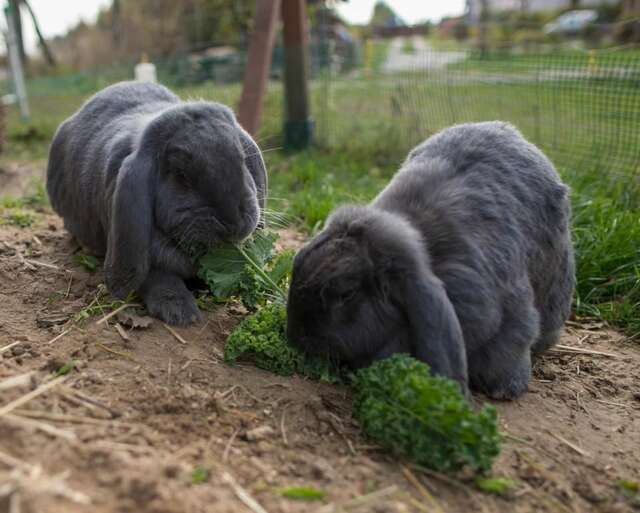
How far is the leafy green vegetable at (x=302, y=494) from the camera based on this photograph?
2.47 meters

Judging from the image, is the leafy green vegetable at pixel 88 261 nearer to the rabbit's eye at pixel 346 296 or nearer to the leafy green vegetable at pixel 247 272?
the leafy green vegetable at pixel 247 272

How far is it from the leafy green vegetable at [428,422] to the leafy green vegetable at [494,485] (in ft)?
0.16

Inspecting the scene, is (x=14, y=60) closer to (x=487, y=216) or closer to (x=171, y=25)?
(x=171, y=25)

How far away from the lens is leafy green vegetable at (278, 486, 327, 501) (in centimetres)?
247

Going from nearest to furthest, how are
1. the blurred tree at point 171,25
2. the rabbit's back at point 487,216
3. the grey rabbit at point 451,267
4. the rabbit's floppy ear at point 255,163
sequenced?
the grey rabbit at point 451,267 < the rabbit's back at point 487,216 < the rabbit's floppy ear at point 255,163 < the blurred tree at point 171,25

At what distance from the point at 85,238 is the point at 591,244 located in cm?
365

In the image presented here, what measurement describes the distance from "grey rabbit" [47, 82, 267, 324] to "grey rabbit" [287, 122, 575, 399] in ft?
2.47

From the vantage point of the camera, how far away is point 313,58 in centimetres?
1020

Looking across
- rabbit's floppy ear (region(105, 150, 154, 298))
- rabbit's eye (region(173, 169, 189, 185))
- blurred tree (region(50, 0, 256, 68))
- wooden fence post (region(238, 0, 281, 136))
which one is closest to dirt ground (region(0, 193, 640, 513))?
rabbit's floppy ear (region(105, 150, 154, 298))

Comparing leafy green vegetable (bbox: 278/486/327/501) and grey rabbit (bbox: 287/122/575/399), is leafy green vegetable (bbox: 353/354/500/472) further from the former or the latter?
leafy green vegetable (bbox: 278/486/327/501)

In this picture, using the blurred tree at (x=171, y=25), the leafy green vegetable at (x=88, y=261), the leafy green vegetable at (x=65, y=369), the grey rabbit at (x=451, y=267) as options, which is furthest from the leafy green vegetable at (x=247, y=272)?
the blurred tree at (x=171, y=25)

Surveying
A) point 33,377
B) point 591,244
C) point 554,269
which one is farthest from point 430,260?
point 591,244

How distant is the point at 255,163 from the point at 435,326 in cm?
181

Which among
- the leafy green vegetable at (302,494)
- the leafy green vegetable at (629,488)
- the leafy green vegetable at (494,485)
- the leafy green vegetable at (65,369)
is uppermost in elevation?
the leafy green vegetable at (65,369)
